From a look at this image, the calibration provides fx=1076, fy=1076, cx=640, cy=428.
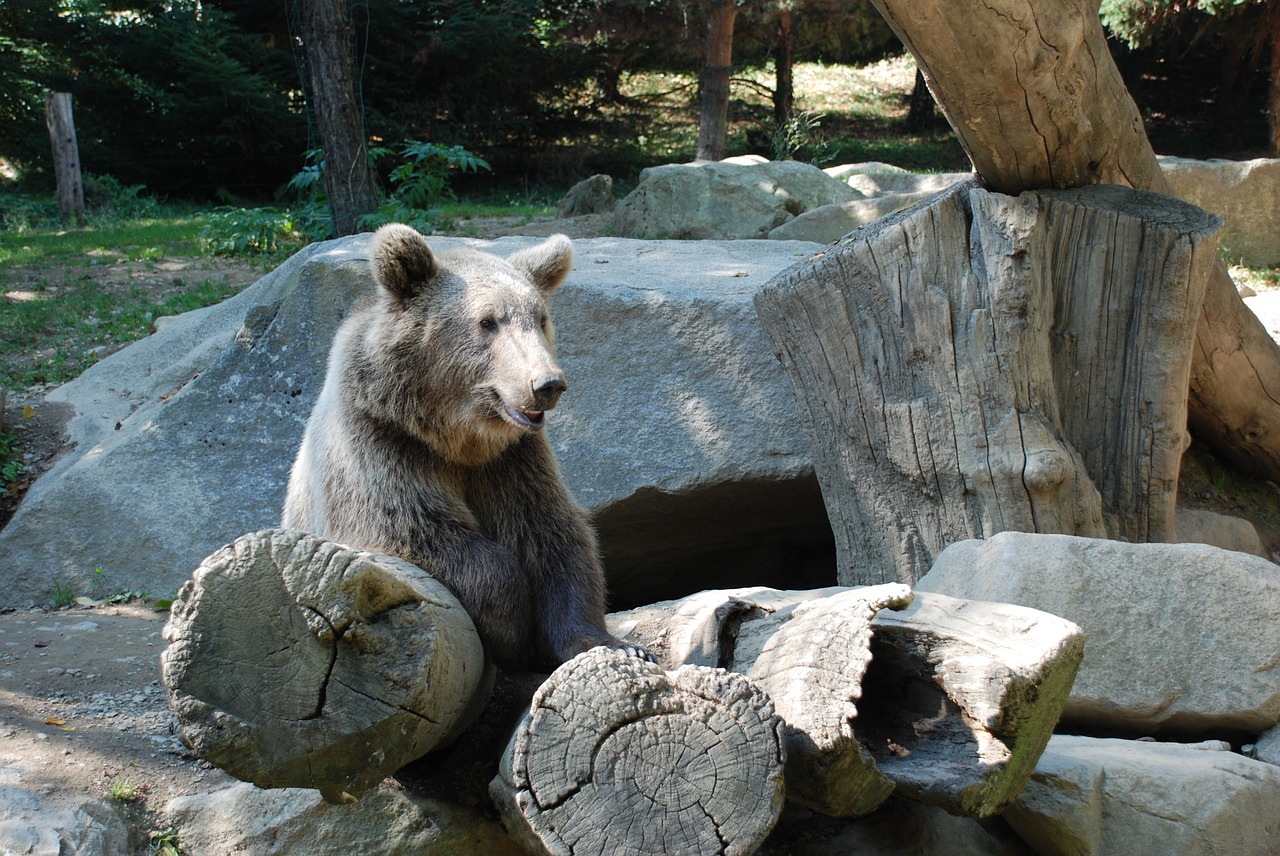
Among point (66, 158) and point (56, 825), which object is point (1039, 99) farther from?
point (66, 158)

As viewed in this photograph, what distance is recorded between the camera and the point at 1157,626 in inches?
160

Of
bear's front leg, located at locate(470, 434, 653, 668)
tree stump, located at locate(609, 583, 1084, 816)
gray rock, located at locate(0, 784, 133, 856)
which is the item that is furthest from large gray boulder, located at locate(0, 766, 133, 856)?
A: tree stump, located at locate(609, 583, 1084, 816)

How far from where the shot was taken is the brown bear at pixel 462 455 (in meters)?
3.76

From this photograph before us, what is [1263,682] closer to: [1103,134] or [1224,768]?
[1224,768]

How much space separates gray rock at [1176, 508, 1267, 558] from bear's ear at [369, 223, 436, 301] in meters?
4.30

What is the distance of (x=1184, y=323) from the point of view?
4.90 meters

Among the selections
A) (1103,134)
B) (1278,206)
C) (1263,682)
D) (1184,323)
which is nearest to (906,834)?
(1263,682)

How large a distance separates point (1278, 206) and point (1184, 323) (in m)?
7.86

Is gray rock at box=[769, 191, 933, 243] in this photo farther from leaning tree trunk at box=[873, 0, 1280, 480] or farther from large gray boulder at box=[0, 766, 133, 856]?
large gray boulder at box=[0, 766, 133, 856]

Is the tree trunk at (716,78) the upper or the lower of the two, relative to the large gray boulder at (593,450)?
upper

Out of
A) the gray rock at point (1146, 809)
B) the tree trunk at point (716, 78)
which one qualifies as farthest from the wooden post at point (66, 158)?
the gray rock at point (1146, 809)

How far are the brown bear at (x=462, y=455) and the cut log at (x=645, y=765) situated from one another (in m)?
0.86

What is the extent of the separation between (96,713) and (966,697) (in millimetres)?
3109

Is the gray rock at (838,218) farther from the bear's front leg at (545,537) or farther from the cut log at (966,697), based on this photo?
the cut log at (966,697)
